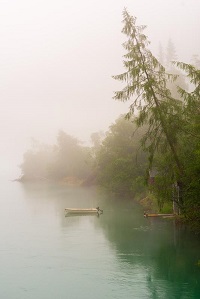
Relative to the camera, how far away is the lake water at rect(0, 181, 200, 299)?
24531 millimetres

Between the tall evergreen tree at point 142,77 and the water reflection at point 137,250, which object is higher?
the tall evergreen tree at point 142,77

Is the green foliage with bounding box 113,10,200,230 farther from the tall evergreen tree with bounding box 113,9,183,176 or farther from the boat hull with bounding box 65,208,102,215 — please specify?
the boat hull with bounding box 65,208,102,215

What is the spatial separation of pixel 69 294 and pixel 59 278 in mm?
3241

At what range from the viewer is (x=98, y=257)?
3172 cm

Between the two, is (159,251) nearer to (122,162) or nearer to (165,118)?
(165,118)

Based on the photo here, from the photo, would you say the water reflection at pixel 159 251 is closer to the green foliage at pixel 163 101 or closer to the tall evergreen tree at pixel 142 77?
the green foliage at pixel 163 101

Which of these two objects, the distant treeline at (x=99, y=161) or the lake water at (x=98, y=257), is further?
the distant treeline at (x=99, y=161)

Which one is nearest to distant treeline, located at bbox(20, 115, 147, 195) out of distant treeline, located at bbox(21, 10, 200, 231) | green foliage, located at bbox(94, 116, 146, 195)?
green foliage, located at bbox(94, 116, 146, 195)

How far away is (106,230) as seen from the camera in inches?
1665

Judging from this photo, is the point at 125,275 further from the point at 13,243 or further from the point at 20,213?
the point at 20,213

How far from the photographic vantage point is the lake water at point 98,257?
2453cm

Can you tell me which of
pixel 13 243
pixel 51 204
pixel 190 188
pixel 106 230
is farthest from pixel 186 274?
pixel 51 204

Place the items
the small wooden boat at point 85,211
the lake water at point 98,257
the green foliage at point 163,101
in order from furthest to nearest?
1. the small wooden boat at point 85,211
2. the green foliage at point 163,101
3. the lake water at point 98,257

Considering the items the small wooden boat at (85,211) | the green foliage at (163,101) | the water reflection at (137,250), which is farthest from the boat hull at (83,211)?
the green foliage at (163,101)
